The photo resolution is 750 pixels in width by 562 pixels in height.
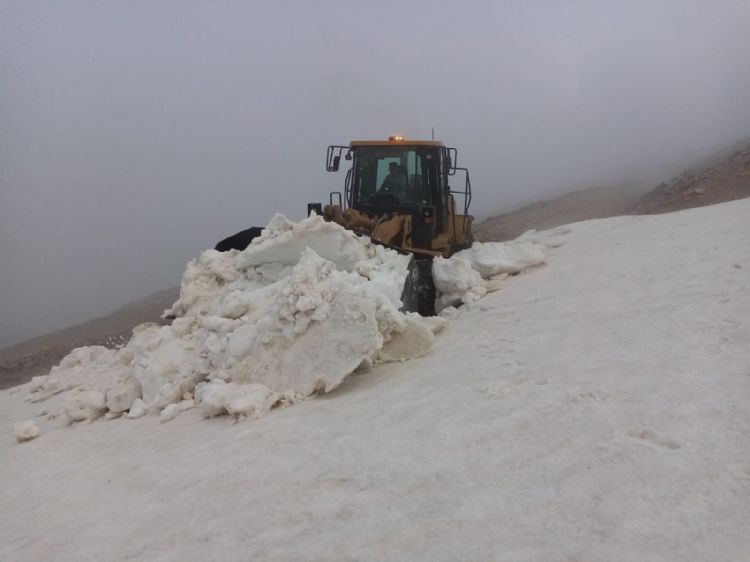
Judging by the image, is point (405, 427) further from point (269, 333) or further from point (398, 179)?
point (398, 179)

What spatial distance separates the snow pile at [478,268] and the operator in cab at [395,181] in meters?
1.33

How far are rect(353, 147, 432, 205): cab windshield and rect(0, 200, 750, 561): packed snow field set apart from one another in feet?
7.68

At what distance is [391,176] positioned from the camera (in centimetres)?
751

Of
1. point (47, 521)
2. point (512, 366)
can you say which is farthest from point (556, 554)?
point (47, 521)

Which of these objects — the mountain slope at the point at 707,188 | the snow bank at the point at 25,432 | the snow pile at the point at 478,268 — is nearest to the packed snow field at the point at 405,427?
the snow bank at the point at 25,432

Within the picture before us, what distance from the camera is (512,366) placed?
3.13 meters

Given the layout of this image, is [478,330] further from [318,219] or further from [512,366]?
[318,219]

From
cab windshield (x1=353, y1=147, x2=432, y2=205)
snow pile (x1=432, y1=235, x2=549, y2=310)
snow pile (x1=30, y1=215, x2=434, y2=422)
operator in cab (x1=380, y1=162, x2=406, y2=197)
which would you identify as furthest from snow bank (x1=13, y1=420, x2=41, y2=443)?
operator in cab (x1=380, y1=162, x2=406, y2=197)

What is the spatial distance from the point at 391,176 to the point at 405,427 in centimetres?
523

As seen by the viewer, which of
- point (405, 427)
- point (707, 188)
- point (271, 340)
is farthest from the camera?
point (707, 188)

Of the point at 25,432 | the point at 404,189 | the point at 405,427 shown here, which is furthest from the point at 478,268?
the point at 25,432

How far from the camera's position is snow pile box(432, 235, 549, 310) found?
18.2 ft

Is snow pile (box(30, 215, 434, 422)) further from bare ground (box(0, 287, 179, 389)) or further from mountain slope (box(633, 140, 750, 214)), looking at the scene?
mountain slope (box(633, 140, 750, 214))

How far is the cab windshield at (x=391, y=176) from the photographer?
7.38 m
